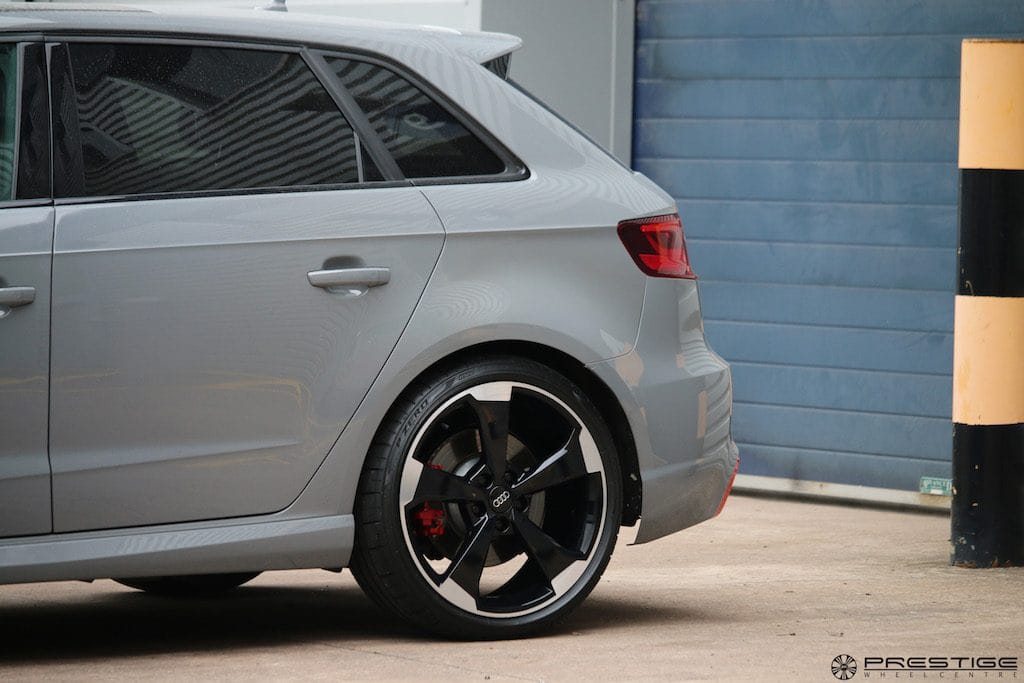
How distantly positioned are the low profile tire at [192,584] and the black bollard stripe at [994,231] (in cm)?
274

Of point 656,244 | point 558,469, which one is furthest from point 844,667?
point 656,244

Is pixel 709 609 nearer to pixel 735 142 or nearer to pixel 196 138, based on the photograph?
pixel 196 138

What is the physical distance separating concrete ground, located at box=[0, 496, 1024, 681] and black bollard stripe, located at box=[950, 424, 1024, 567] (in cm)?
8

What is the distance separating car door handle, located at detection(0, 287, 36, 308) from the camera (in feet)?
15.2

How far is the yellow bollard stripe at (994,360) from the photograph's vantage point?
666 centimetres

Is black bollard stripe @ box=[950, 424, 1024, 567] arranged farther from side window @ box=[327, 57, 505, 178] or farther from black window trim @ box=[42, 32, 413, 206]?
black window trim @ box=[42, 32, 413, 206]

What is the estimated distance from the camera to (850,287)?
8719mm

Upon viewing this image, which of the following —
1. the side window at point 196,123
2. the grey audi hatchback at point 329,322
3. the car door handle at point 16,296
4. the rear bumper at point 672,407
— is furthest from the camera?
the rear bumper at point 672,407

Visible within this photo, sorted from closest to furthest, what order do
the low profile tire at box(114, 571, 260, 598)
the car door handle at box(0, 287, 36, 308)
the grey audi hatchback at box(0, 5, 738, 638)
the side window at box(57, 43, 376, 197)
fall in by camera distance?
the car door handle at box(0, 287, 36, 308) < the grey audi hatchback at box(0, 5, 738, 638) < the side window at box(57, 43, 376, 197) < the low profile tire at box(114, 571, 260, 598)

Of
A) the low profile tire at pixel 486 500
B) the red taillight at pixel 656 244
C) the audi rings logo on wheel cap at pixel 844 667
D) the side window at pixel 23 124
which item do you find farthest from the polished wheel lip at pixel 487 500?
the side window at pixel 23 124

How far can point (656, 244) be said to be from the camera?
17.6 ft

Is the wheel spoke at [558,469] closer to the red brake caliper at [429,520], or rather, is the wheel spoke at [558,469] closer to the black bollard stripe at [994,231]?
the red brake caliper at [429,520]

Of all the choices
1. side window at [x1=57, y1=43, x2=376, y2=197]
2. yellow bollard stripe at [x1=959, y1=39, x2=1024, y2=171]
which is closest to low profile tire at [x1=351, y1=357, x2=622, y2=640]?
side window at [x1=57, y1=43, x2=376, y2=197]

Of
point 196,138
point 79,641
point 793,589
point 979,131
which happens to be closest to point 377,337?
point 196,138
